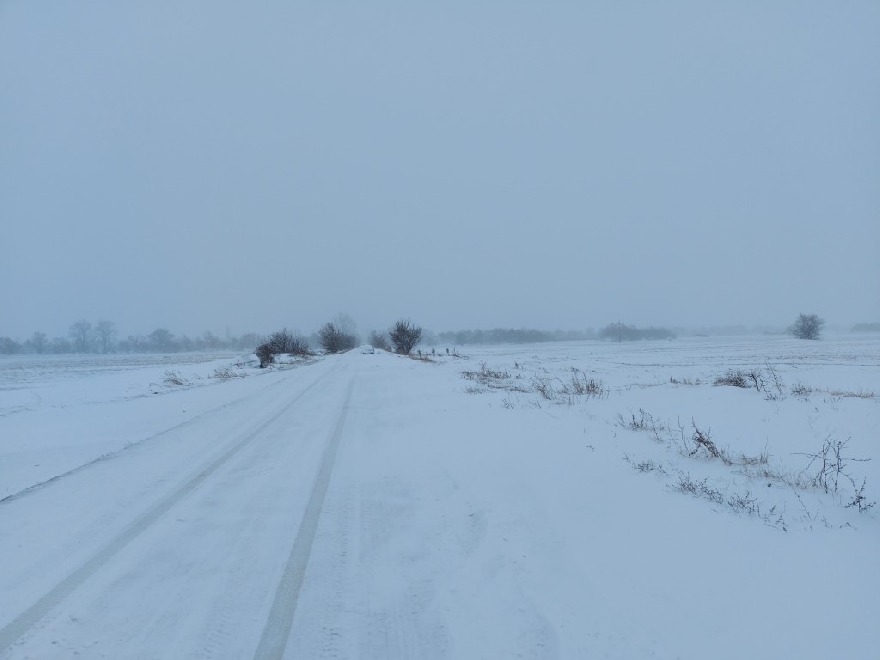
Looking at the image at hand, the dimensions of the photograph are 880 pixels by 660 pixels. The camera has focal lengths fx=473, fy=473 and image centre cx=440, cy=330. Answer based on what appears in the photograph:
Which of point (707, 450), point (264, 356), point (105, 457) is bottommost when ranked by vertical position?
point (707, 450)

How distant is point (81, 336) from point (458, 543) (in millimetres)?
179382

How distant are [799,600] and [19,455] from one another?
11.1 metres

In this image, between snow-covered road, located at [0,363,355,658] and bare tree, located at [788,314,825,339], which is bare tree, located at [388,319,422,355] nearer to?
snow-covered road, located at [0,363,355,658]

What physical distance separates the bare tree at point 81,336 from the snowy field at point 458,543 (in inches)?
6641

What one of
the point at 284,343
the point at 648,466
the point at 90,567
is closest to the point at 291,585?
the point at 90,567

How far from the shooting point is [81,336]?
478ft

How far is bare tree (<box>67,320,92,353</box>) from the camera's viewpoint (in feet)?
473

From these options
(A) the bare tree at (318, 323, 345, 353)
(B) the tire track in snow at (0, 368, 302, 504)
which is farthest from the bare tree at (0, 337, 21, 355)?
(B) the tire track in snow at (0, 368, 302, 504)

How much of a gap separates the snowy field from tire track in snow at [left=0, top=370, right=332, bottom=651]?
0.02 meters

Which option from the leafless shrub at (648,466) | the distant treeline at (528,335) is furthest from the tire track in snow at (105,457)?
the distant treeline at (528,335)

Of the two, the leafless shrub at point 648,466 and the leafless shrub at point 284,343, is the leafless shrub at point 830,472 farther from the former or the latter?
the leafless shrub at point 284,343

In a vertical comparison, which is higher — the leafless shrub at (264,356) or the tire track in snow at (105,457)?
the leafless shrub at (264,356)

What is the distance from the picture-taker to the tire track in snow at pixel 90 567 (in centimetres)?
316

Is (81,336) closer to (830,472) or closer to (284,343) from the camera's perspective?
(284,343)
